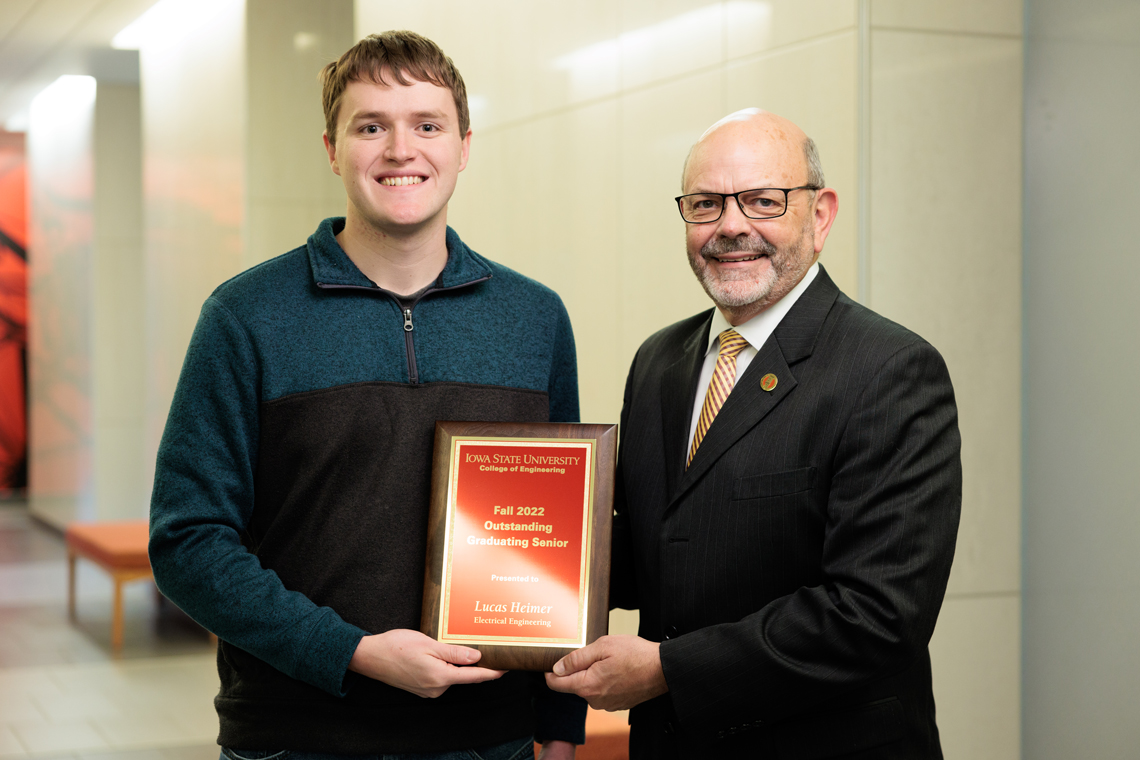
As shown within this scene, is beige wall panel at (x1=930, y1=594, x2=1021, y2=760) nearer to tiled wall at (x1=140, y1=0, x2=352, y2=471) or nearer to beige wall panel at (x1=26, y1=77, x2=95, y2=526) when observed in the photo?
tiled wall at (x1=140, y1=0, x2=352, y2=471)

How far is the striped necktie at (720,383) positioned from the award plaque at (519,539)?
0.16 meters

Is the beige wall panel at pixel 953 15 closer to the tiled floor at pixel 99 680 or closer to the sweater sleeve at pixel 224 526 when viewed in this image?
the sweater sleeve at pixel 224 526

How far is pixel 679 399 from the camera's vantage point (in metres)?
2.10

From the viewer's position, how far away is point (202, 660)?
6.86 metres

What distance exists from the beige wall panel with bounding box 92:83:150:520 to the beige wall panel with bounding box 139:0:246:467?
1719 mm

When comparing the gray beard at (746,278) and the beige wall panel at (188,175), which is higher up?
the beige wall panel at (188,175)

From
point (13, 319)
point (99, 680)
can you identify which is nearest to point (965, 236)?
point (99, 680)

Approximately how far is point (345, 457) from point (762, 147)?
890mm

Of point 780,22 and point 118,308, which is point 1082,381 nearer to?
point 780,22

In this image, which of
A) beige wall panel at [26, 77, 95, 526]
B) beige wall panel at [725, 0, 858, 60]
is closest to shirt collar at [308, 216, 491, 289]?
beige wall panel at [725, 0, 858, 60]

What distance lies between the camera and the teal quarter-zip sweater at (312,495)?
1885mm

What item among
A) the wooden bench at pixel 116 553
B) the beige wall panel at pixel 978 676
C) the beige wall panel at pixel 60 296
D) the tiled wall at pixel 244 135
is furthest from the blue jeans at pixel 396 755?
the beige wall panel at pixel 60 296

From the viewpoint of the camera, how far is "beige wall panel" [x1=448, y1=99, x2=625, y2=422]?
13.9ft

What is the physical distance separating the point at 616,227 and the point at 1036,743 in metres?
2.16
